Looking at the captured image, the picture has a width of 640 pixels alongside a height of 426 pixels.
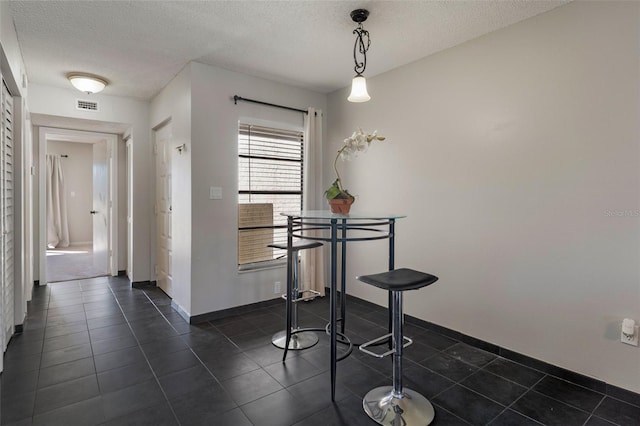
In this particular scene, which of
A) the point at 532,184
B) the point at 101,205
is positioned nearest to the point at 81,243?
the point at 101,205

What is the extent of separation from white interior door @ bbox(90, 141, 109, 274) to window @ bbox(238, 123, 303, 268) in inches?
115

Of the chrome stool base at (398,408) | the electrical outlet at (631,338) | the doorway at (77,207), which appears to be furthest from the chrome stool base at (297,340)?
the doorway at (77,207)

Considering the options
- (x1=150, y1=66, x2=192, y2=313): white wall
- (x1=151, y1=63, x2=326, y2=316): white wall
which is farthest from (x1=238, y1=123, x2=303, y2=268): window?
(x1=150, y1=66, x2=192, y2=313): white wall

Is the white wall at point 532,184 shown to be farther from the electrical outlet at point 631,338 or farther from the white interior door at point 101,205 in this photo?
the white interior door at point 101,205

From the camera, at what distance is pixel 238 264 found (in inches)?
139

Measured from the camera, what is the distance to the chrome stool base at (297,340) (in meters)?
2.71

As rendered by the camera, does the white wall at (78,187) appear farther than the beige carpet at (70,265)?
Yes

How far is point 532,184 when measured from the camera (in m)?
2.41

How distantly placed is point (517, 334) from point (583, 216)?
0.97 metres

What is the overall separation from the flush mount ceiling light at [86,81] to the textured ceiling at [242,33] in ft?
0.34

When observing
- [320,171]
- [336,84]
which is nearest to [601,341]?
[320,171]

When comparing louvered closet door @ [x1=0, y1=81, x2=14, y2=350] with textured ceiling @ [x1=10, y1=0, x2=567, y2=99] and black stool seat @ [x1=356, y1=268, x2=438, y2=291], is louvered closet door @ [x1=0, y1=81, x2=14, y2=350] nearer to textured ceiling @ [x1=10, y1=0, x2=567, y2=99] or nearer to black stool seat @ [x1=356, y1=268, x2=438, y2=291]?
textured ceiling @ [x1=10, y1=0, x2=567, y2=99]

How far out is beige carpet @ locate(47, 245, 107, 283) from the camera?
498cm

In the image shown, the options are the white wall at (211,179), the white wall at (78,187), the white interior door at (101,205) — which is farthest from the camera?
the white wall at (78,187)
